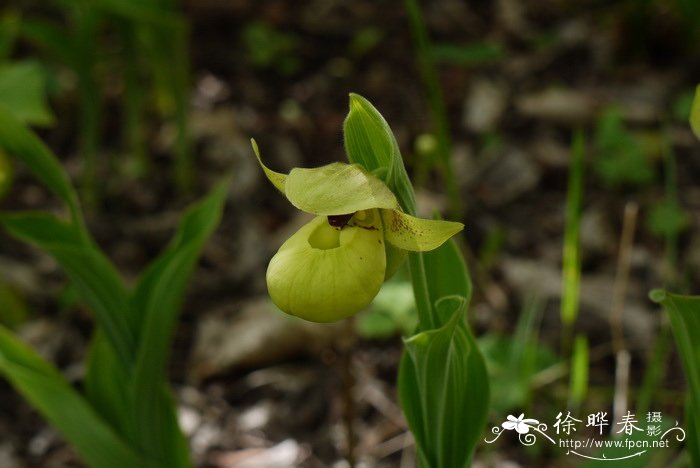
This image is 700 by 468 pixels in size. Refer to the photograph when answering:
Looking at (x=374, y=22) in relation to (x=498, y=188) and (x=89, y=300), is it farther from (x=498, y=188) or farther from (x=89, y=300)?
(x=89, y=300)

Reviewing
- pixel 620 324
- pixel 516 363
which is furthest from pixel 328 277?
pixel 620 324

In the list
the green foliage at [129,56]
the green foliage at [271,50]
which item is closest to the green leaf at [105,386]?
the green foliage at [129,56]

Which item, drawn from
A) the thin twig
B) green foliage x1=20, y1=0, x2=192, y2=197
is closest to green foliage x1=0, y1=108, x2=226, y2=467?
the thin twig

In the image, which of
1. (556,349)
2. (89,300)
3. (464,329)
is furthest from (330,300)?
(556,349)

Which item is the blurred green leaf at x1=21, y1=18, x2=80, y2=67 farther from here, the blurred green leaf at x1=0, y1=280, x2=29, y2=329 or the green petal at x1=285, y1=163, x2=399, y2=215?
the green petal at x1=285, y1=163, x2=399, y2=215

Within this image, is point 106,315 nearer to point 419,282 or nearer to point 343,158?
point 419,282

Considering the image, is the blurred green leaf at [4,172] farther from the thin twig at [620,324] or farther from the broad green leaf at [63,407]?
the thin twig at [620,324]
